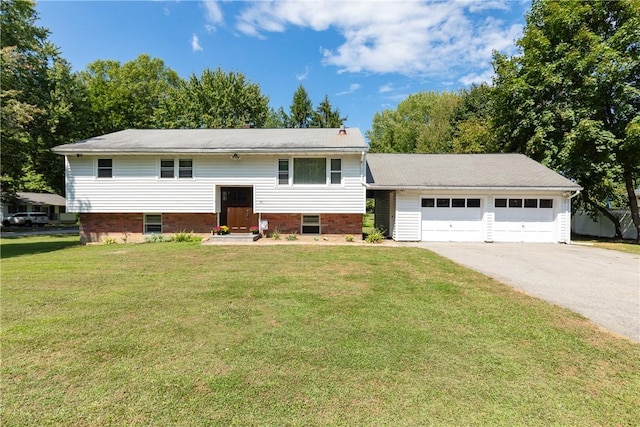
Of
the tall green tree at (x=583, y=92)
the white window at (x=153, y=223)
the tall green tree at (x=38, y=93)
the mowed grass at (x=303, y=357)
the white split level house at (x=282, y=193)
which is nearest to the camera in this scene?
the mowed grass at (x=303, y=357)

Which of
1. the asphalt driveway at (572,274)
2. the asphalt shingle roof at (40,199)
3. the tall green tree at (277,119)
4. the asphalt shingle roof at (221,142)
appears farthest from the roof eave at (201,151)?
the asphalt shingle roof at (40,199)

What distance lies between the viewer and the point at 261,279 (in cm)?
692

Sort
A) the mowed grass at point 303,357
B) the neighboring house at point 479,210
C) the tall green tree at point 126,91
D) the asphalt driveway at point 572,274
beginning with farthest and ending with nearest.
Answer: the tall green tree at point 126,91, the neighboring house at point 479,210, the asphalt driveway at point 572,274, the mowed grass at point 303,357

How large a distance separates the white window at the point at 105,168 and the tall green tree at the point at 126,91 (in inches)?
569

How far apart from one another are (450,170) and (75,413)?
16259mm

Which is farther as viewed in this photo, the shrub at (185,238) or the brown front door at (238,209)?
the brown front door at (238,209)

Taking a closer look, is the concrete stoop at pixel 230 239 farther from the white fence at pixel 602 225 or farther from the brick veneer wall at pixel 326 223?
the white fence at pixel 602 225

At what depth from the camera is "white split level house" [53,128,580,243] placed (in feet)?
44.6

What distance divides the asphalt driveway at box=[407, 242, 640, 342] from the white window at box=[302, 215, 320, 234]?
17.0 feet

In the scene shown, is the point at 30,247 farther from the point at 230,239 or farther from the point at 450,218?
the point at 450,218

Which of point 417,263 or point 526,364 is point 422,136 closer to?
point 417,263

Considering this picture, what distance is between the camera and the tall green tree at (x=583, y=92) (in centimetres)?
1516

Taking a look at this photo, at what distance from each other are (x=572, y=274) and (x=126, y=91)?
36.8m

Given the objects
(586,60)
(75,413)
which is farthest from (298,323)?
(586,60)
